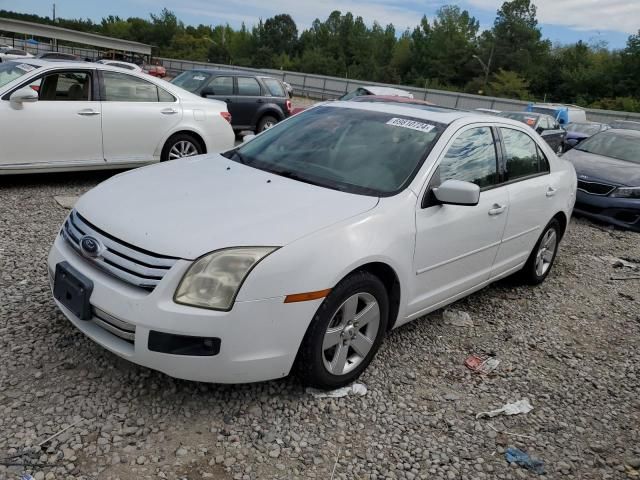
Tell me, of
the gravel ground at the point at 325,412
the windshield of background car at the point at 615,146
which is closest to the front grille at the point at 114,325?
the gravel ground at the point at 325,412

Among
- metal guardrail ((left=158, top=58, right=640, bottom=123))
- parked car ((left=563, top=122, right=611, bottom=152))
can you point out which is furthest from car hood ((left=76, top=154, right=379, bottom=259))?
metal guardrail ((left=158, top=58, right=640, bottom=123))

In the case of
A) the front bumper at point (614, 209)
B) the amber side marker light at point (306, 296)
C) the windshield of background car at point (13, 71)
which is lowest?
the front bumper at point (614, 209)

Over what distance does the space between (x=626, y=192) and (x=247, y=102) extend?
24.7ft

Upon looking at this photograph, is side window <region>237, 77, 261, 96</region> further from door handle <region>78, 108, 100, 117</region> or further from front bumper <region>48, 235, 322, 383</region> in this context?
front bumper <region>48, 235, 322, 383</region>

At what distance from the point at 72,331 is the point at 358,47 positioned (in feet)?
301

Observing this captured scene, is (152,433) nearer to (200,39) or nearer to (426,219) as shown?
(426,219)

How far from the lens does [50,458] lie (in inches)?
95.5

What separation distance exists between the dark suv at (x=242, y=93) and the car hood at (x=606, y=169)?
628 centimetres

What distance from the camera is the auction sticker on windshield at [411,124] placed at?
377cm

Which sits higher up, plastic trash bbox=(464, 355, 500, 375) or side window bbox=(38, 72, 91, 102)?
side window bbox=(38, 72, 91, 102)

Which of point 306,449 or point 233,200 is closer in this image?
point 306,449

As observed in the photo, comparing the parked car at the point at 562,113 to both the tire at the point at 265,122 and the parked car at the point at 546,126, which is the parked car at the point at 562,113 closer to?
the parked car at the point at 546,126

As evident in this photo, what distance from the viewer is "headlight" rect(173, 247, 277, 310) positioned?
2.56 meters

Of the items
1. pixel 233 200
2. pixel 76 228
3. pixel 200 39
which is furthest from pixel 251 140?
pixel 200 39
